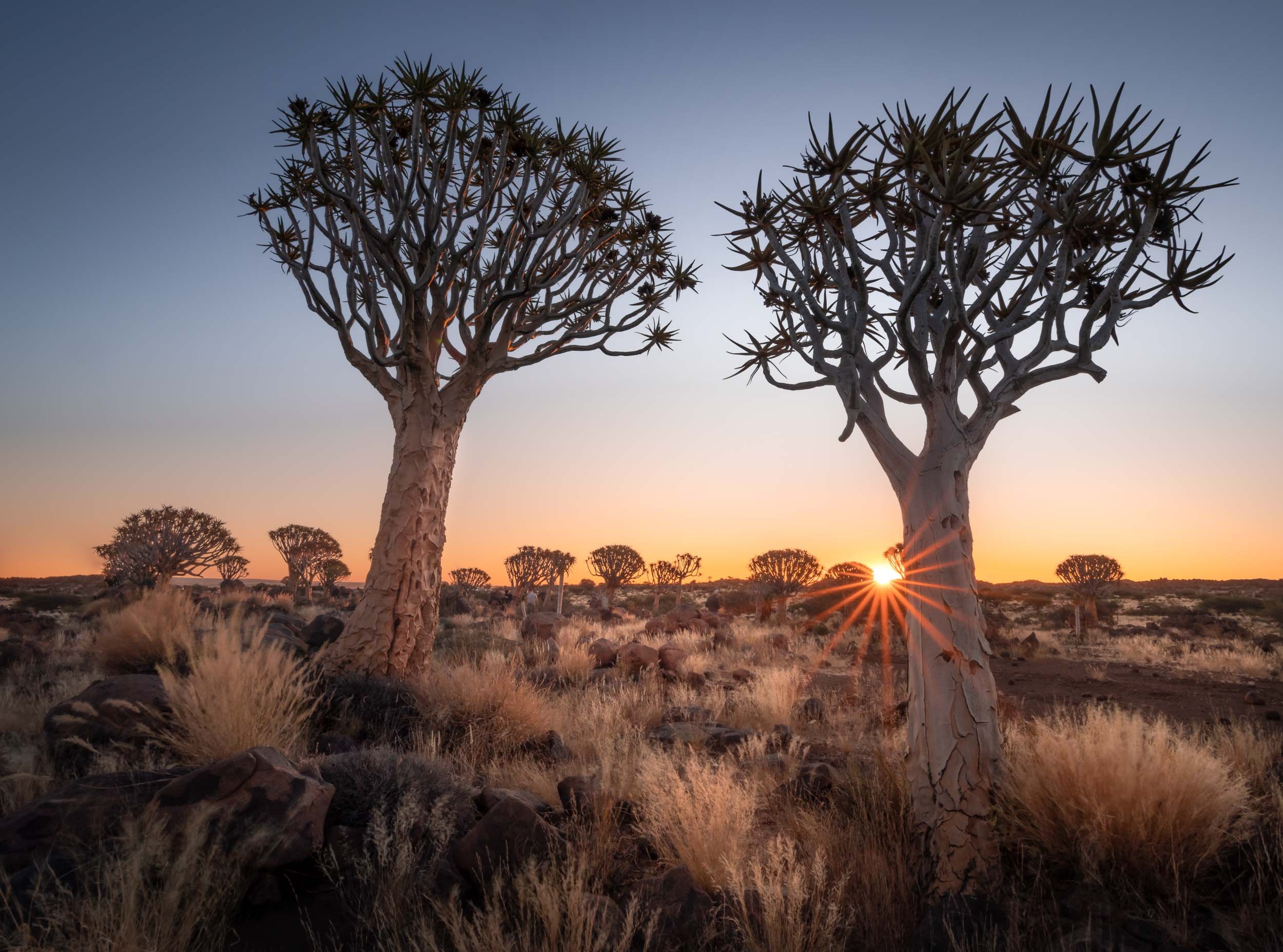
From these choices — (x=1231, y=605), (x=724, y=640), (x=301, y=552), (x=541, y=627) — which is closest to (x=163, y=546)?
(x=301, y=552)

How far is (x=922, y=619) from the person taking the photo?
3791mm

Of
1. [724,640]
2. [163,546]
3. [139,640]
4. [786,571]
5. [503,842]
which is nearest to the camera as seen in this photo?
[503,842]

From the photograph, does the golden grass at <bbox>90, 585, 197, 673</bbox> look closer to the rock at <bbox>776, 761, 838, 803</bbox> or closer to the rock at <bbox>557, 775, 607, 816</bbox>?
the rock at <bbox>557, 775, 607, 816</bbox>

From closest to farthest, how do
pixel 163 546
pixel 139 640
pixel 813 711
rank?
pixel 139 640 < pixel 813 711 < pixel 163 546

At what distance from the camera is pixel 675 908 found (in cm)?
301

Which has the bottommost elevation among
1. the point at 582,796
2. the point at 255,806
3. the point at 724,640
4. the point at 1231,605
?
the point at 1231,605

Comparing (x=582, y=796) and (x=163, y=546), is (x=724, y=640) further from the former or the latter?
(x=163, y=546)

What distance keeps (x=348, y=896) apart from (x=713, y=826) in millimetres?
1974

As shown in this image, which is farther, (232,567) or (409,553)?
(232,567)

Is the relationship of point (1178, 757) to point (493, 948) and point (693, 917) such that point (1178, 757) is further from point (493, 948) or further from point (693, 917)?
point (493, 948)

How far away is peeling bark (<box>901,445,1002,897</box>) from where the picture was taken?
11.1 ft

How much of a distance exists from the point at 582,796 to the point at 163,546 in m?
24.5

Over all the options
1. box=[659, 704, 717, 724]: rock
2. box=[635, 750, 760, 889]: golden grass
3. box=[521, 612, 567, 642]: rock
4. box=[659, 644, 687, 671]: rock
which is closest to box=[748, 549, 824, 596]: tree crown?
box=[521, 612, 567, 642]: rock

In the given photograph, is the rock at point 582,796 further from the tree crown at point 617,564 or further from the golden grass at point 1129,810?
the tree crown at point 617,564
